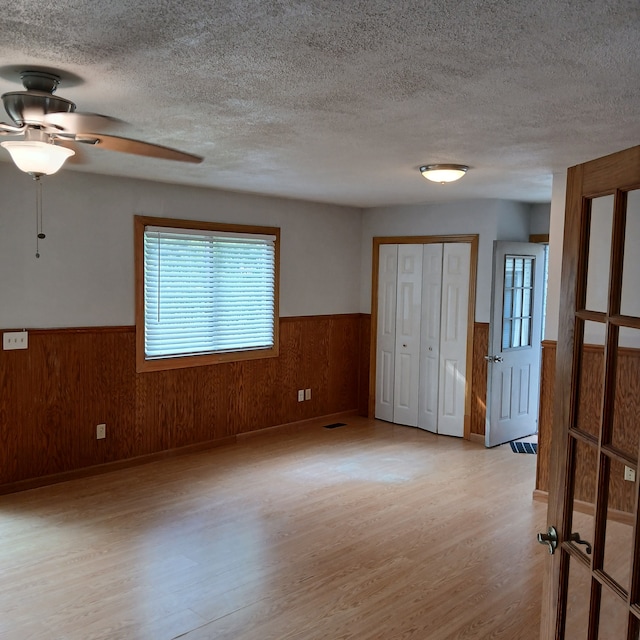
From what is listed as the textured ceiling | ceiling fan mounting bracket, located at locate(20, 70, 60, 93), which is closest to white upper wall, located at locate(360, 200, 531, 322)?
the textured ceiling

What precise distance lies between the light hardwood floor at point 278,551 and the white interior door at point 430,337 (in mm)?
939

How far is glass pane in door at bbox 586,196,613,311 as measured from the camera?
63.9 inches

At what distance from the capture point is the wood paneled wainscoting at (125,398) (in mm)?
4500

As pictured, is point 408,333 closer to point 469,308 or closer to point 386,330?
point 386,330

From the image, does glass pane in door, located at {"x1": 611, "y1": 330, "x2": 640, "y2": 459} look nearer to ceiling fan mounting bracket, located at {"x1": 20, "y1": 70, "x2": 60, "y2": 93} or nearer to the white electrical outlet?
ceiling fan mounting bracket, located at {"x1": 20, "y1": 70, "x2": 60, "y2": 93}

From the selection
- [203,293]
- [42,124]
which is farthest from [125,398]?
[42,124]

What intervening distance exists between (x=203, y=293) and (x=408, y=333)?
2.23 meters

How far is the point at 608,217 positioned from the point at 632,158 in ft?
0.59

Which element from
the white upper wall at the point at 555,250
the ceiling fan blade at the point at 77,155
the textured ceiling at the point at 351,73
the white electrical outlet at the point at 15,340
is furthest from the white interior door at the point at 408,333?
the white electrical outlet at the point at 15,340

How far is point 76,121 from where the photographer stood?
221 cm

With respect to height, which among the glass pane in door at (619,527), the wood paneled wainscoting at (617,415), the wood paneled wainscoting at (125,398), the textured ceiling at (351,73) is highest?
the textured ceiling at (351,73)

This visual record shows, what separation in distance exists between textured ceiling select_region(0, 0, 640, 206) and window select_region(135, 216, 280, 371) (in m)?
1.42

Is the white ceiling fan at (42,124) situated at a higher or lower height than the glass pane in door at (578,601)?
higher

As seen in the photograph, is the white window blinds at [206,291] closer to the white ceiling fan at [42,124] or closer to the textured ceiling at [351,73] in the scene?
the textured ceiling at [351,73]
